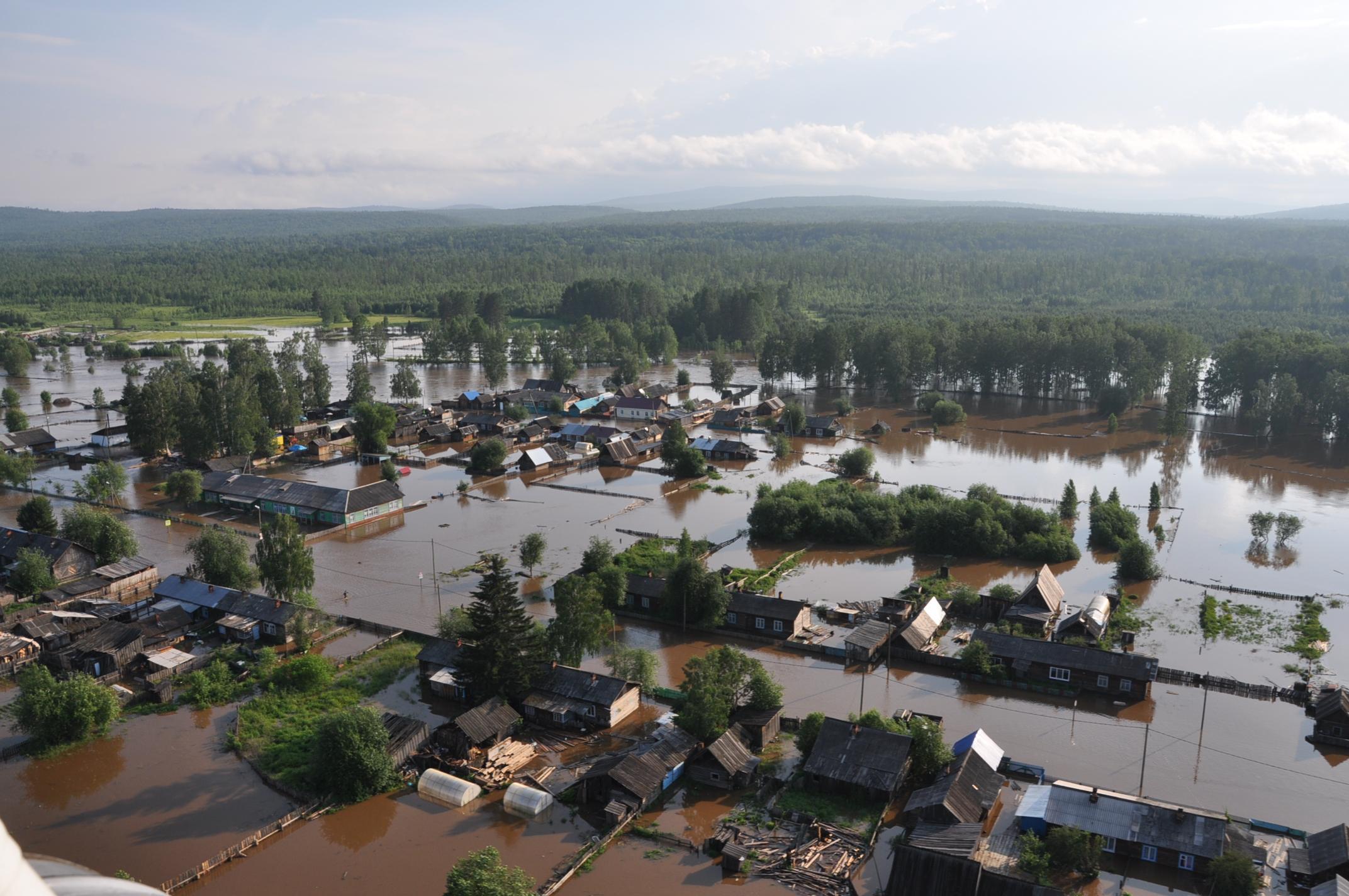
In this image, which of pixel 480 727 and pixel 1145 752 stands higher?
pixel 480 727

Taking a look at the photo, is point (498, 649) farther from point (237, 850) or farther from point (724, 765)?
point (237, 850)

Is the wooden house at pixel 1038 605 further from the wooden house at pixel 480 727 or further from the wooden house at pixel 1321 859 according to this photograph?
the wooden house at pixel 480 727

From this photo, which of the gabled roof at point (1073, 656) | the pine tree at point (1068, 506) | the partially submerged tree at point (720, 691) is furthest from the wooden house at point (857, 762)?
the pine tree at point (1068, 506)

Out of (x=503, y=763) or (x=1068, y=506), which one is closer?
(x=503, y=763)

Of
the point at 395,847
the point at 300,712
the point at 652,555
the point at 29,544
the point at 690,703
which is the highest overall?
the point at 29,544

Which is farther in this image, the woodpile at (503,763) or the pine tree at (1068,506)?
the pine tree at (1068,506)

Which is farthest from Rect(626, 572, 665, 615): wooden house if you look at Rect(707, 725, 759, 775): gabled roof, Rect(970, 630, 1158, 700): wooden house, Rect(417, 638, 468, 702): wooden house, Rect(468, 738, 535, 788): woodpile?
Rect(970, 630, 1158, 700): wooden house

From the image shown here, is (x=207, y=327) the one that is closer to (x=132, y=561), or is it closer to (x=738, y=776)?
(x=132, y=561)

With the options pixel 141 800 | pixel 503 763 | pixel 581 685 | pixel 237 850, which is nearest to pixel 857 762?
pixel 581 685
